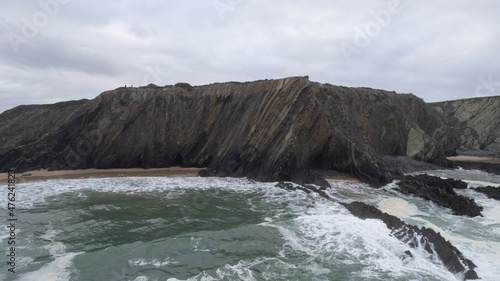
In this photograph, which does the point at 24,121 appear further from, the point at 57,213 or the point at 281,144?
the point at 281,144

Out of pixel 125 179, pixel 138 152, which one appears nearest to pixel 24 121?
pixel 138 152

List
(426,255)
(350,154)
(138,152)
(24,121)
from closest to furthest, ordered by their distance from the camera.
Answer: (426,255), (350,154), (138,152), (24,121)

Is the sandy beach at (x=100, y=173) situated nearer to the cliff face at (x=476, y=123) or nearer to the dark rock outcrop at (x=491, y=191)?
the dark rock outcrop at (x=491, y=191)

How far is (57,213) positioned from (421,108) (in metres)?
41.0

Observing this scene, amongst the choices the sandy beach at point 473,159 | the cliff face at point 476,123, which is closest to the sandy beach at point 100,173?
the sandy beach at point 473,159

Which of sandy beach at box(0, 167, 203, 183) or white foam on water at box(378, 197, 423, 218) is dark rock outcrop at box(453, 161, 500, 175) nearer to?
white foam on water at box(378, 197, 423, 218)

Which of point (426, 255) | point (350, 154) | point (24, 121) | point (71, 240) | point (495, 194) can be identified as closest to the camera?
point (426, 255)

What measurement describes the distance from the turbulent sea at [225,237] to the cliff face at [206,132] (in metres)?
5.44

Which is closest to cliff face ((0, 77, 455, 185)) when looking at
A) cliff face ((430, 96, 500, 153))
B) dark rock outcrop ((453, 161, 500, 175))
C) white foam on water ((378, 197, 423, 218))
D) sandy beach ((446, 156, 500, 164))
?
white foam on water ((378, 197, 423, 218))

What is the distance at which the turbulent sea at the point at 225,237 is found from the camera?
7.52 m

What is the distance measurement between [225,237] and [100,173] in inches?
662

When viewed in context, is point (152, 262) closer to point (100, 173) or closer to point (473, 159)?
point (100, 173)

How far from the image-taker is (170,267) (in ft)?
25.1

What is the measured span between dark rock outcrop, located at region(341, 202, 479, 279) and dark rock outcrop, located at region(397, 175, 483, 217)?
4513 mm
